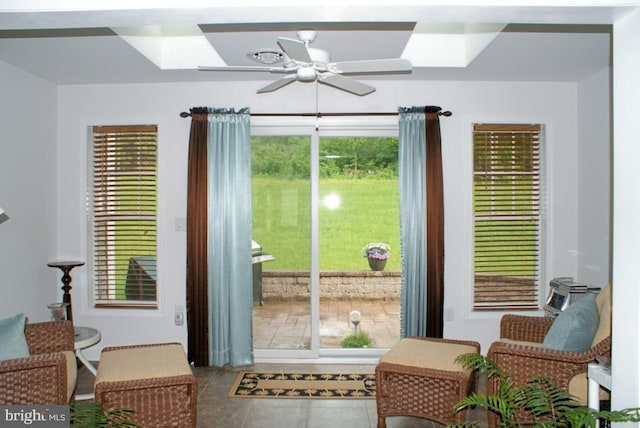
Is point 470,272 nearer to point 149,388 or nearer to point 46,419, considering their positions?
point 149,388

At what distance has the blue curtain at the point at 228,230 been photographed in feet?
14.9

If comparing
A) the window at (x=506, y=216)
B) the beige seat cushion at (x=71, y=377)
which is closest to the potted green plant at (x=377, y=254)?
the window at (x=506, y=216)

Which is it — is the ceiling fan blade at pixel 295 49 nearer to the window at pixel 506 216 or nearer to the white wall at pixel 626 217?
the white wall at pixel 626 217

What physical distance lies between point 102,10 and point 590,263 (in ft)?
13.8

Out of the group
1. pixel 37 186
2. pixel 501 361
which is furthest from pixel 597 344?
pixel 37 186

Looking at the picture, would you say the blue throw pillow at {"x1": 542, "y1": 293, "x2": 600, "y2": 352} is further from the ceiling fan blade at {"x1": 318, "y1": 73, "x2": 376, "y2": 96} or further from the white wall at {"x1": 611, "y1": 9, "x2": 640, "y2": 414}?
the ceiling fan blade at {"x1": 318, "y1": 73, "x2": 376, "y2": 96}

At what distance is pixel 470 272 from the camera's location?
470 cm

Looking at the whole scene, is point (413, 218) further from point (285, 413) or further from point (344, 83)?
point (285, 413)

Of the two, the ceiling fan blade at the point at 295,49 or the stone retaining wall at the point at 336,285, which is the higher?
the ceiling fan blade at the point at 295,49

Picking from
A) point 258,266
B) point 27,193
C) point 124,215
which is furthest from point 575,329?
point 27,193

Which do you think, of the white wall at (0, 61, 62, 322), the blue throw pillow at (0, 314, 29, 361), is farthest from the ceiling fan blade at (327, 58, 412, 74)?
the white wall at (0, 61, 62, 322)

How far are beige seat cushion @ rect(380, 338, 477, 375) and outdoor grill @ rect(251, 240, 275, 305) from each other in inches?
63.2

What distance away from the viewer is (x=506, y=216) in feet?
15.5

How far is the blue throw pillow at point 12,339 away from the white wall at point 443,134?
1.73 metres
